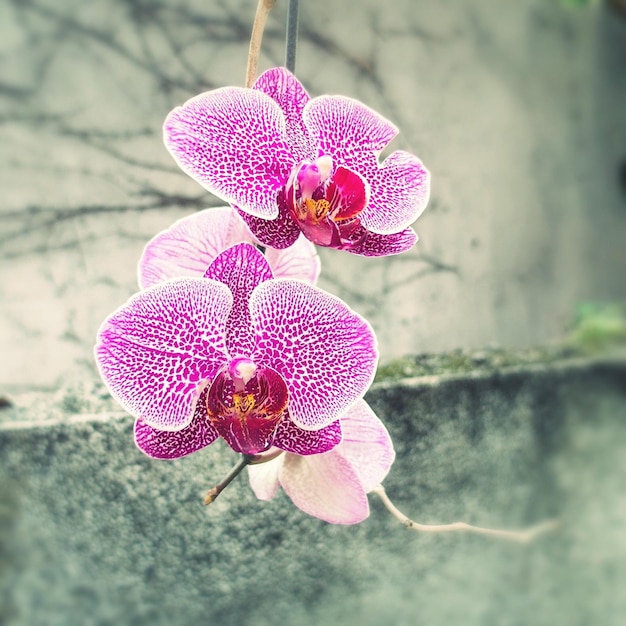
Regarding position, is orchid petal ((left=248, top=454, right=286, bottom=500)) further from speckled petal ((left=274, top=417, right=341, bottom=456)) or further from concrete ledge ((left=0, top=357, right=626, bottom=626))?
concrete ledge ((left=0, top=357, right=626, bottom=626))

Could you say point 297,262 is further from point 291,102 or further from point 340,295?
point 340,295

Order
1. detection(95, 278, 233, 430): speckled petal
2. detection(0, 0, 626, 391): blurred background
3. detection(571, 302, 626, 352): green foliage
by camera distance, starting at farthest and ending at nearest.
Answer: detection(571, 302, 626, 352): green foliage, detection(0, 0, 626, 391): blurred background, detection(95, 278, 233, 430): speckled petal

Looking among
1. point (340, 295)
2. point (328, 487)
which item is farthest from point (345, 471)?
point (340, 295)

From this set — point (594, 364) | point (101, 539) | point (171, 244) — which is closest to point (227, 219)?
point (171, 244)

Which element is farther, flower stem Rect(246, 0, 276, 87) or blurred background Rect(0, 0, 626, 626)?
blurred background Rect(0, 0, 626, 626)

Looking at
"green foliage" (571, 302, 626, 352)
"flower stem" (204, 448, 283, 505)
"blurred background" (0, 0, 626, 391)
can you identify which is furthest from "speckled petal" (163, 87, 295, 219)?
Result: "green foliage" (571, 302, 626, 352)
